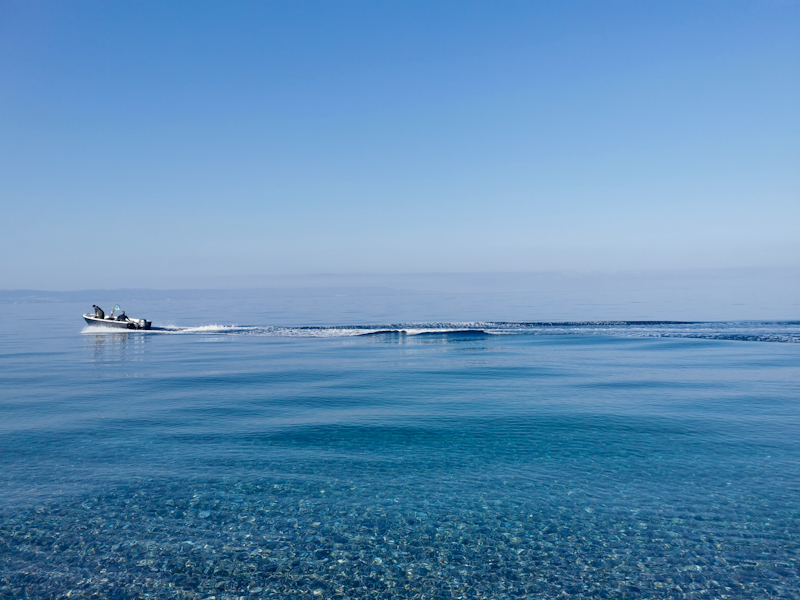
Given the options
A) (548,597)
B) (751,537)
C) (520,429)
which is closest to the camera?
(548,597)

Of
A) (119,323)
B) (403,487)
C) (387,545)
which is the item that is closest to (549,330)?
(403,487)

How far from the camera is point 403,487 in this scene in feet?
43.5

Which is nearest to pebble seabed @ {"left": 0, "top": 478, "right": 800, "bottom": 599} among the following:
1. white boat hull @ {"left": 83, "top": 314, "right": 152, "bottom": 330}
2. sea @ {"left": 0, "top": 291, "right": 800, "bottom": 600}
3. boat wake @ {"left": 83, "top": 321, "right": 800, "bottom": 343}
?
sea @ {"left": 0, "top": 291, "right": 800, "bottom": 600}

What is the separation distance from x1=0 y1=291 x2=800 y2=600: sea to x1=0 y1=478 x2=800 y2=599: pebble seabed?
0.05 metres

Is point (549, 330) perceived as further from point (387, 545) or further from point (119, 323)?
point (119, 323)

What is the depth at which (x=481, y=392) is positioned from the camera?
83.9 feet

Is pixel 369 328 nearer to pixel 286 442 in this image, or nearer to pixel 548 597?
pixel 286 442

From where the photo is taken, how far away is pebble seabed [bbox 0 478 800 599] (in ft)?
29.4

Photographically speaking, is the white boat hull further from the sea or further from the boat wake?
the sea

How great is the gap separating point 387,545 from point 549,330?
5053 centimetres

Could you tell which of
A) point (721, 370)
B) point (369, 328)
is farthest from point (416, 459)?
point (369, 328)

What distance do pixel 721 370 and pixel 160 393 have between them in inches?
1304

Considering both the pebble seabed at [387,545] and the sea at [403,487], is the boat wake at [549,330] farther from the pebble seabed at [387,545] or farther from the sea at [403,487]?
the pebble seabed at [387,545]

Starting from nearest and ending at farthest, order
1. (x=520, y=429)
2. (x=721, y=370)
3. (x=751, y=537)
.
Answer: (x=751, y=537)
(x=520, y=429)
(x=721, y=370)
